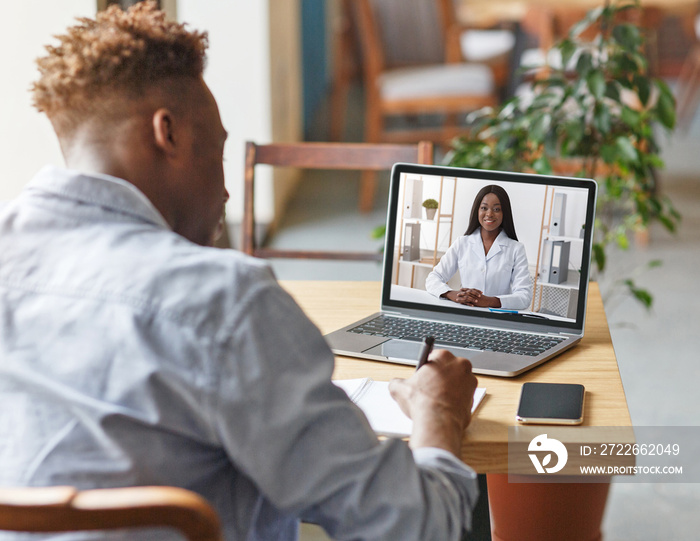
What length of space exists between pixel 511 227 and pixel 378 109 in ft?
10.1

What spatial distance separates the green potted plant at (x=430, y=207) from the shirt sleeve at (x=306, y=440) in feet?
1.90

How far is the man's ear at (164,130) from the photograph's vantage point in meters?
0.74

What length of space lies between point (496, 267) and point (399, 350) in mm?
191

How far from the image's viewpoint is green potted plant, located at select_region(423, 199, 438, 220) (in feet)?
4.00

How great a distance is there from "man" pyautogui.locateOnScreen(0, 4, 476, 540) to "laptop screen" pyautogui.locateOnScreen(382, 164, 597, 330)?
0.46m

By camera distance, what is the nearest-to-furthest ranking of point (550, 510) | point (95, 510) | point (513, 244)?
point (95, 510) < point (513, 244) < point (550, 510)

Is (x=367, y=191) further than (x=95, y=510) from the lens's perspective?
Yes

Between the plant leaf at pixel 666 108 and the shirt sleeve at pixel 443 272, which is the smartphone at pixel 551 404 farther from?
the plant leaf at pixel 666 108

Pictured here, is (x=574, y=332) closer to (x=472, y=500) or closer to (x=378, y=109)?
(x=472, y=500)

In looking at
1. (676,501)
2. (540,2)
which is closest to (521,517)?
(676,501)

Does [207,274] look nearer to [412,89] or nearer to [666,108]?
[666,108]

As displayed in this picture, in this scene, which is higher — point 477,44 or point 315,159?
point 477,44

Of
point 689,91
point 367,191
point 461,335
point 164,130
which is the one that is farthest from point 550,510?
point 689,91

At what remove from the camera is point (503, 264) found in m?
1.17
